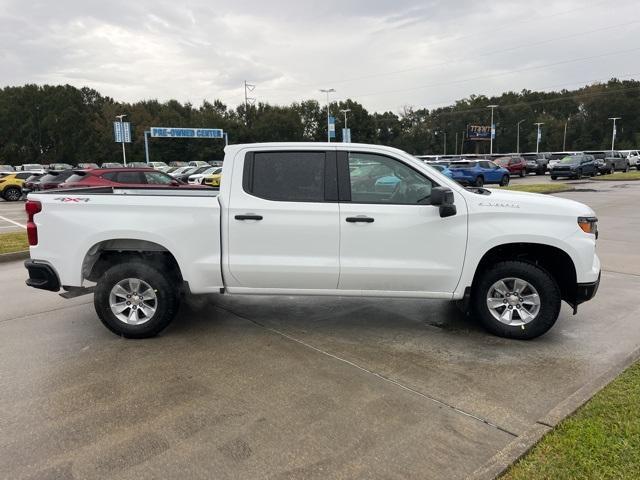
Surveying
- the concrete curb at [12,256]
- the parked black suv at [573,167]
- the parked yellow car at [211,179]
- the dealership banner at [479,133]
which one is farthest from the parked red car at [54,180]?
the dealership banner at [479,133]

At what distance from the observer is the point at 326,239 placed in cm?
471

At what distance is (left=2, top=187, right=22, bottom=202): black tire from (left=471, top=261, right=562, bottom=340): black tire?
27.0m

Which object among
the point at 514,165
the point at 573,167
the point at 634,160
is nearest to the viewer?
the point at 573,167

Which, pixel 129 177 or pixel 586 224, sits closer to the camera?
pixel 586 224

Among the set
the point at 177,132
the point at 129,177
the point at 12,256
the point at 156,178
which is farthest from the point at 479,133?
the point at 12,256

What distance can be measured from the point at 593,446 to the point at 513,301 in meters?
1.99

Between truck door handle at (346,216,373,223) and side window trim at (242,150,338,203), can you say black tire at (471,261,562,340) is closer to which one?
truck door handle at (346,216,373,223)

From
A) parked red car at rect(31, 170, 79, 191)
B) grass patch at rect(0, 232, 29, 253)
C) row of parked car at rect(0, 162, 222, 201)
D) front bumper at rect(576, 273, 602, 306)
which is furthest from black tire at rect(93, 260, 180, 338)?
parked red car at rect(31, 170, 79, 191)

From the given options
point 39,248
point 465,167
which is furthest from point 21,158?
point 39,248

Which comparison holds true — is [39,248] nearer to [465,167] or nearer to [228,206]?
[228,206]

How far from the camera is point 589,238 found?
183 inches

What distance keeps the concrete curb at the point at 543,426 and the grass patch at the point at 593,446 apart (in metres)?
0.04

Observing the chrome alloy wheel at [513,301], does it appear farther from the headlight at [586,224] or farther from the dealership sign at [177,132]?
the dealership sign at [177,132]

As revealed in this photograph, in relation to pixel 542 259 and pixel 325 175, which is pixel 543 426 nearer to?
pixel 542 259
